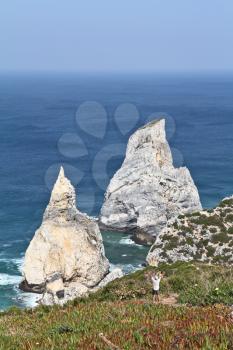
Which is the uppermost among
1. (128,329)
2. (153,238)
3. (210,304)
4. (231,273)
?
(128,329)

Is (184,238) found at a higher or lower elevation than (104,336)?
lower

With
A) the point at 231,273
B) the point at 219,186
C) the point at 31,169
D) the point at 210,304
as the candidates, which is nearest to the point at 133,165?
the point at 219,186

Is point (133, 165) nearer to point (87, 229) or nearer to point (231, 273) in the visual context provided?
point (87, 229)

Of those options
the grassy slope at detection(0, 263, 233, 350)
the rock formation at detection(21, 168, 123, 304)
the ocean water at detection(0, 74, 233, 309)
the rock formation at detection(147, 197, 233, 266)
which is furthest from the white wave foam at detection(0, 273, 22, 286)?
the grassy slope at detection(0, 263, 233, 350)

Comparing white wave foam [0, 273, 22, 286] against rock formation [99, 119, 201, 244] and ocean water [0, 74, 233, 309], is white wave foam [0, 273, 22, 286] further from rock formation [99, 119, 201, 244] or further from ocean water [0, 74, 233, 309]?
rock formation [99, 119, 201, 244]

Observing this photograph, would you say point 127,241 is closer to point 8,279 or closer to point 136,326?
point 8,279

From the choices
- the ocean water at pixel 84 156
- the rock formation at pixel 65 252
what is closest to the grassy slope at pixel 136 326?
the ocean water at pixel 84 156

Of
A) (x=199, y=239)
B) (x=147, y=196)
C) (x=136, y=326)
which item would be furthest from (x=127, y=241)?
(x=136, y=326)

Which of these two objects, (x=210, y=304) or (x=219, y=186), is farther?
(x=219, y=186)
